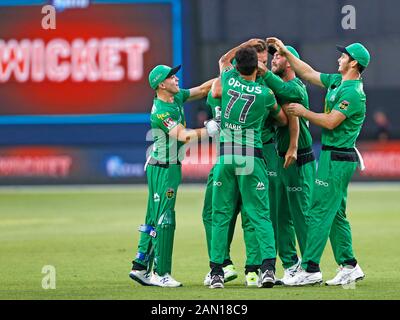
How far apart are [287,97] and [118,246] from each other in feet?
16.1

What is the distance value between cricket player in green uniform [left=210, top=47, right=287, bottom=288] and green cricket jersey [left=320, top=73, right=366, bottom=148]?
1.87 ft

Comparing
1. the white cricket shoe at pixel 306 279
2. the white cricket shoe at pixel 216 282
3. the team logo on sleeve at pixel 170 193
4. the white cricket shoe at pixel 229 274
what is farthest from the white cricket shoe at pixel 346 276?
the team logo on sleeve at pixel 170 193

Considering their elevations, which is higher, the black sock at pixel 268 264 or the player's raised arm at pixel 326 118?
the player's raised arm at pixel 326 118

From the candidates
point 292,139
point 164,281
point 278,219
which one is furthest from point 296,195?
point 164,281

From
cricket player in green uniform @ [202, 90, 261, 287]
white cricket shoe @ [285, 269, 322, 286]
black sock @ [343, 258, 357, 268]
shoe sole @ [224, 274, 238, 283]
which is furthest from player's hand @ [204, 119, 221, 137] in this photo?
black sock @ [343, 258, 357, 268]

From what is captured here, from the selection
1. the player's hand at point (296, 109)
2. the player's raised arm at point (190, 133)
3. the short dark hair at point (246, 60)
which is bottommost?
the player's raised arm at point (190, 133)

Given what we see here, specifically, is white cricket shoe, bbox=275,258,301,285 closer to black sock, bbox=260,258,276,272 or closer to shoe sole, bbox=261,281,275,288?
shoe sole, bbox=261,281,275,288

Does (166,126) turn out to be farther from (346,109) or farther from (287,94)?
(346,109)

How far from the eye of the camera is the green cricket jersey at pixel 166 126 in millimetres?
10477

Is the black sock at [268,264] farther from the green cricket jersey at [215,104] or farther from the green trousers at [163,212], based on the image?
the green cricket jersey at [215,104]

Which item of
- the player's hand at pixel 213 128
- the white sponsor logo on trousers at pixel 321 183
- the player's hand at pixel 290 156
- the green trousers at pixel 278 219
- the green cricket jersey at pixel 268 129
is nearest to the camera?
the player's hand at pixel 213 128

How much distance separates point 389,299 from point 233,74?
250cm

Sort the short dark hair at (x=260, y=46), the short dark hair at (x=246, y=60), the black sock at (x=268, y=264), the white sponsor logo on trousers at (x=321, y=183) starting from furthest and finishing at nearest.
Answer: the short dark hair at (x=260, y=46) → the white sponsor logo on trousers at (x=321, y=183) → the black sock at (x=268, y=264) → the short dark hair at (x=246, y=60)
